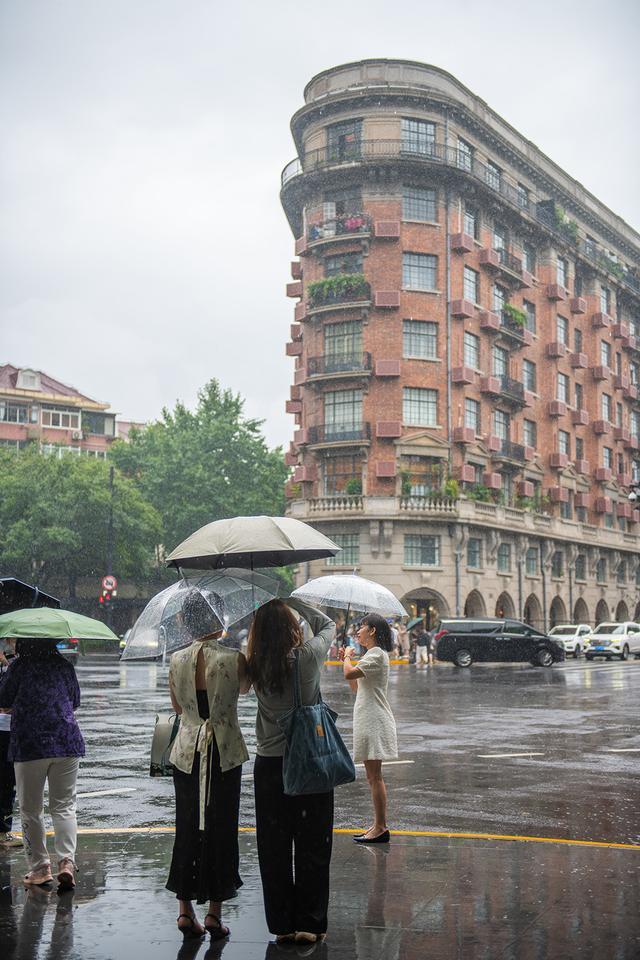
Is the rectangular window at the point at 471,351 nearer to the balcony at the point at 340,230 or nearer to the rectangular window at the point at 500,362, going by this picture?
the rectangular window at the point at 500,362

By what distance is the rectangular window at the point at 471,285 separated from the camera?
52.8 meters

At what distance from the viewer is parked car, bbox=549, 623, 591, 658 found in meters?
53.2

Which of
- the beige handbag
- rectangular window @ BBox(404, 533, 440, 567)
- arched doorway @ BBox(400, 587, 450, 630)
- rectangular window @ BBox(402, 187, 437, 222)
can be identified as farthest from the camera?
rectangular window @ BBox(402, 187, 437, 222)

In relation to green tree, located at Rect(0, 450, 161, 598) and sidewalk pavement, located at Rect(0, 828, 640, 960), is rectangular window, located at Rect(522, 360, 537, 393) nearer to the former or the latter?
green tree, located at Rect(0, 450, 161, 598)

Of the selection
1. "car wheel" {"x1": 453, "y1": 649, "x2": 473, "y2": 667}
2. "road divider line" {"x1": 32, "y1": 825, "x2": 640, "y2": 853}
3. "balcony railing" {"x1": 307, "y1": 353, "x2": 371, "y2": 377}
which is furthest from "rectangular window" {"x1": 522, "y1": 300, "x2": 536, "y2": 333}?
"road divider line" {"x1": 32, "y1": 825, "x2": 640, "y2": 853}

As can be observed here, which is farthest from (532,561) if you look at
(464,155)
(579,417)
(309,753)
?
(309,753)

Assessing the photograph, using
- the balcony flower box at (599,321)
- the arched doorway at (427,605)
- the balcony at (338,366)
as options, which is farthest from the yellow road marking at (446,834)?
the balcony flower box at (599,321)

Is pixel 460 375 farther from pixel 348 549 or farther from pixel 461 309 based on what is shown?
pixel 348 549

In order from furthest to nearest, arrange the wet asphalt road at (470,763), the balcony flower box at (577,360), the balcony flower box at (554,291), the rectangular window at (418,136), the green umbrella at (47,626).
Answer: the balcony flower box at (577,360)
the balcony flower box at (554,291)
the rectangular window at (418,136)
the wet asphalt road at (470,763)
the green umbrella at (47,626)

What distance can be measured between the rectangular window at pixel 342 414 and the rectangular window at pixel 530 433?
12007mm

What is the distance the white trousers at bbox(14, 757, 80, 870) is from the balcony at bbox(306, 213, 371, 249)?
4487 centimetres

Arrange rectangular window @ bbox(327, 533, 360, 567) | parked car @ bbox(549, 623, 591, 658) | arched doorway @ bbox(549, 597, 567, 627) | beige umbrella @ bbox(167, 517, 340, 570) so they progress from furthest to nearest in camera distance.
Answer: arched doorway @ bbox(549, 597, 567, 627)
parked car @ bbox(549, 623, 591, 658)
rectangular window @ bbox(327, 533, 360, 567)
beige umbrella @ bbox(167, 517, 340, 570)

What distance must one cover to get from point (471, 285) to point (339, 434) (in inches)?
412

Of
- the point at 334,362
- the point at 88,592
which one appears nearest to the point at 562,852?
the point at 334,362
